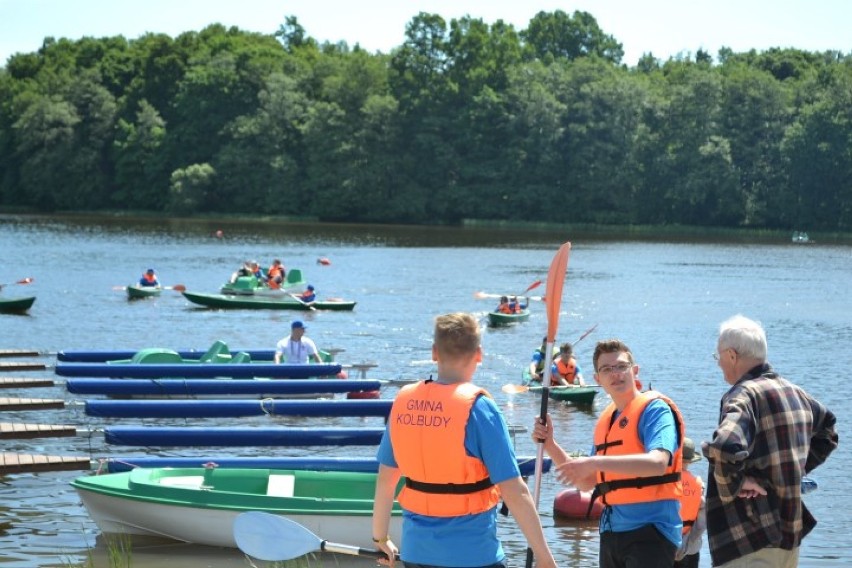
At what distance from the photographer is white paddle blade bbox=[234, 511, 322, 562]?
21.6 feet

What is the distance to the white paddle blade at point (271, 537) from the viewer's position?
657cm

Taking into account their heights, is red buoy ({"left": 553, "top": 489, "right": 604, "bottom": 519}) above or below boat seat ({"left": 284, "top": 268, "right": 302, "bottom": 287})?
below

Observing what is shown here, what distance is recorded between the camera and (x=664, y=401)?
590cm

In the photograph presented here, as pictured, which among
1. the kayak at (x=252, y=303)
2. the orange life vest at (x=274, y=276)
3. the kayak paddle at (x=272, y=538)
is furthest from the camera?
the orange life vest at (x=274, y=276)

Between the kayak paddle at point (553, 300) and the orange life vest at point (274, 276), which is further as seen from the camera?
the orange life vest at point (274, 276)

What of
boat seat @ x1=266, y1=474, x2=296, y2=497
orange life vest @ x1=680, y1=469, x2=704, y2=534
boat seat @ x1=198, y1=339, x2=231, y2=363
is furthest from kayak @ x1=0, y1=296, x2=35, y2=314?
orange life vest @ x1=680, y1=469, x2=704, y2=534

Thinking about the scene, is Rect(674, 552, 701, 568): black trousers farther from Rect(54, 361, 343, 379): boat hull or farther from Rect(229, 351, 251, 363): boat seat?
Rect(229, 351, 251, 363): boat seat

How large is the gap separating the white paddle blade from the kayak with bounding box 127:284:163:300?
33.4 metres

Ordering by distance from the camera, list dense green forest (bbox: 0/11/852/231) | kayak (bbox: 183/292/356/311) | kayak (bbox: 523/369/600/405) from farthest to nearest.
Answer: dense green forest (bbox: 0/11/852/231)
kayak (bbox: 183/292/356/311)
kayak (bbox: 523/369/600/405)

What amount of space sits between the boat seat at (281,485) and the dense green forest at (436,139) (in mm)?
82068

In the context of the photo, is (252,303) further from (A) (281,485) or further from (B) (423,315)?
(A) (281,485)

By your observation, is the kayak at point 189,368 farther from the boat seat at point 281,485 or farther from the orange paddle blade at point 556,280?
the orange paddle blade at point 556,280

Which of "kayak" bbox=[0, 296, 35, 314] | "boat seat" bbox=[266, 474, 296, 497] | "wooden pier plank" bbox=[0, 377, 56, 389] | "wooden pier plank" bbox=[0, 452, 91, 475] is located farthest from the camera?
"kayak" bbox=[0, 296, 35, 314]

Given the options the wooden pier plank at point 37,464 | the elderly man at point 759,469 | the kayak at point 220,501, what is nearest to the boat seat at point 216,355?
the wooden pier plank at point 37,464
